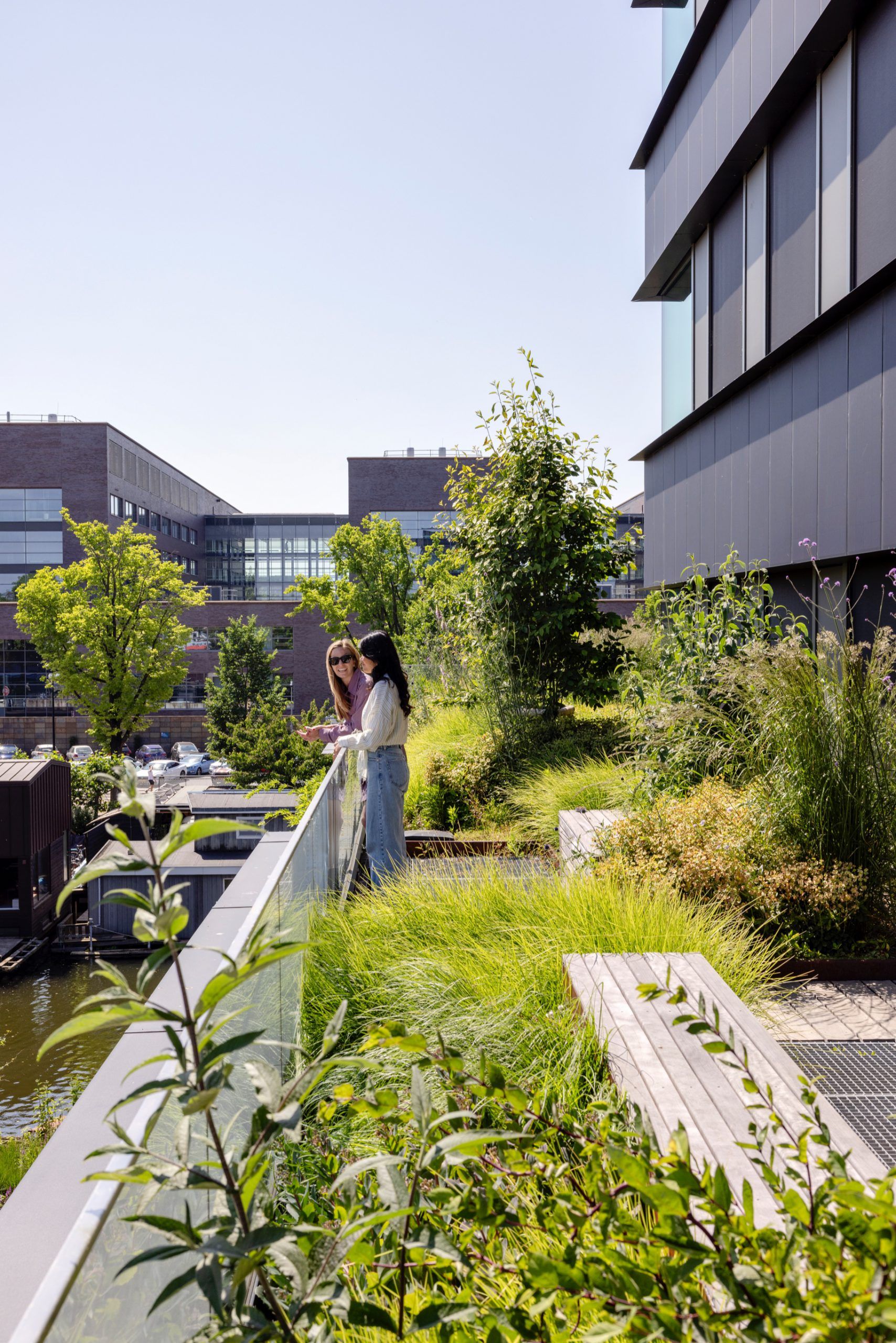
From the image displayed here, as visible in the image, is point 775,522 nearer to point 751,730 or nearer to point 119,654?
point 751,730

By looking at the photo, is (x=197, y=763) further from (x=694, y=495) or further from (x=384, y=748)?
(x=384, y=748)

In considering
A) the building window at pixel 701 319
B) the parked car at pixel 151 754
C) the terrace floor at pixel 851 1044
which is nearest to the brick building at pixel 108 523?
the parked car at pixel 151 754

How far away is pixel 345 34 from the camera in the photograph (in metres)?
9.55

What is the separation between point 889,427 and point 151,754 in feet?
165

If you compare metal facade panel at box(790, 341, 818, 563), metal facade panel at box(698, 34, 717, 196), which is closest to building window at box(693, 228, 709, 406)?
metal facade panel at box(698, 34, 717, 196)

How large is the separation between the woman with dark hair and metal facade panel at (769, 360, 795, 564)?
4238 millimetres

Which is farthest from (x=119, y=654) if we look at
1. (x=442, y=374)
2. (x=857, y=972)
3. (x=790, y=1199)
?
(x=790, y=1199)

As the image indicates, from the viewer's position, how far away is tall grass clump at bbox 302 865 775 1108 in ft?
10.3

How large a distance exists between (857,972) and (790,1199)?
3.91 meters

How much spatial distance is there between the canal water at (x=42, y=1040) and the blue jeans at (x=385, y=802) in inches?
509

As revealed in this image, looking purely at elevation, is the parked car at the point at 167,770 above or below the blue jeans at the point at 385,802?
below

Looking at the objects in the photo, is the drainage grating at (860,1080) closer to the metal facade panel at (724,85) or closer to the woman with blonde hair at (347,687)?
the woman with blonde hair at (347,687)

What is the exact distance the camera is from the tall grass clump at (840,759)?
482 centimetres

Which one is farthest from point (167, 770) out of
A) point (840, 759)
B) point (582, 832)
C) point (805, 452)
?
point (840, 759)
